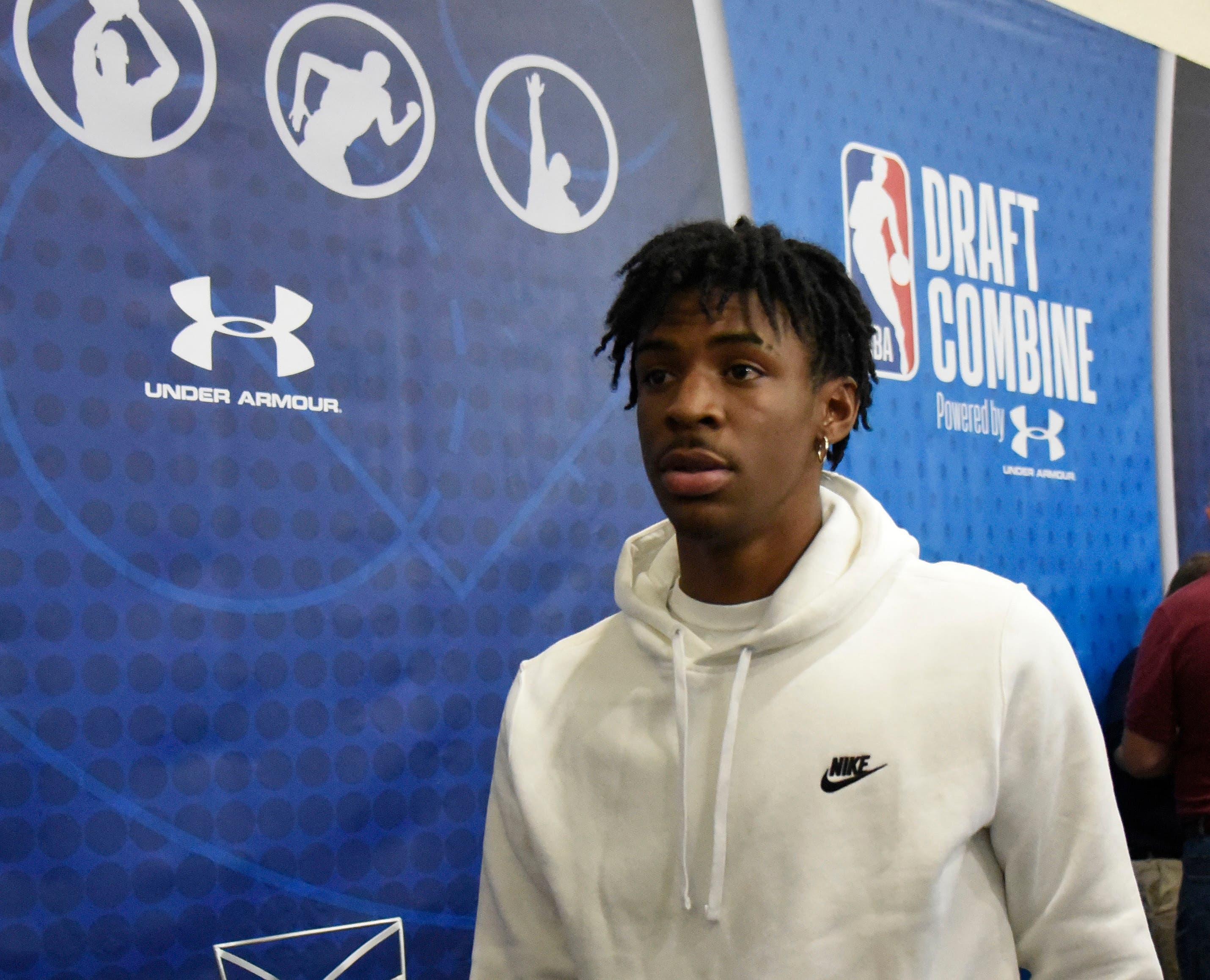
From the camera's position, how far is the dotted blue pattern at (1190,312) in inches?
117

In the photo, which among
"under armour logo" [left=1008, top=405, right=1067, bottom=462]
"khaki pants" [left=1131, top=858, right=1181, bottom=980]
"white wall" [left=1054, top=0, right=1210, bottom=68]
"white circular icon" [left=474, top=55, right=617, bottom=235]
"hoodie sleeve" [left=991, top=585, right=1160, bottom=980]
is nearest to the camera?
"hoodie sleeve" [left=991, top=585, right=1160, bottom=980]

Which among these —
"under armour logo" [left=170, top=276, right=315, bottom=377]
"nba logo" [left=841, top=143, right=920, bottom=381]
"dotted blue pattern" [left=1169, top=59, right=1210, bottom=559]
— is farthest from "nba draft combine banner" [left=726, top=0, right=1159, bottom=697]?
"under armour logo" [left=170, top=276, right=315, bottom=377]

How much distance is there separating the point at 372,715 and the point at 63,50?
0.99m

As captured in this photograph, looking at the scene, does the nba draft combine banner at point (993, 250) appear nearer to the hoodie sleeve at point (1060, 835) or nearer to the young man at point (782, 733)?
the young man at point (782, 733)

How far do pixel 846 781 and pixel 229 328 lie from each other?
42.3 inches

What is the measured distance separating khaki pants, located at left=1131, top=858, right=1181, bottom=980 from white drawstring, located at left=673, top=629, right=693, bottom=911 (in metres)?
1.70

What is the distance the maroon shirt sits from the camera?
2037 mm

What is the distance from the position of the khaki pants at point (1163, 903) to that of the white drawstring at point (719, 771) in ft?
5.57

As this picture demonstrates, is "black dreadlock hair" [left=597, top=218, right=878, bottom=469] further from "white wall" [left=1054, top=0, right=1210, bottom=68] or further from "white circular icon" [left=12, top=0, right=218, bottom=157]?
"white wall" [left=1054, top=0, right=1210, bottom=68]

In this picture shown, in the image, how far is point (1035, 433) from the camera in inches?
104

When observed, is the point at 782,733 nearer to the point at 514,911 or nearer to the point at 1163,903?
the point at 514,911

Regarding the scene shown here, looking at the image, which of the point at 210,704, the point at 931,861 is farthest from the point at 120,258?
the point at 931,861

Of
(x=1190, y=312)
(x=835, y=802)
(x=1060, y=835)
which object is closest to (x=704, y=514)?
(x=835, y=802)

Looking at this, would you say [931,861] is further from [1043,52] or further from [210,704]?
→ [1043,52]
